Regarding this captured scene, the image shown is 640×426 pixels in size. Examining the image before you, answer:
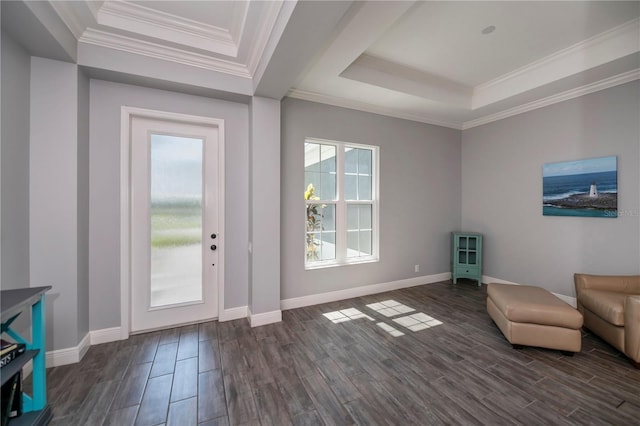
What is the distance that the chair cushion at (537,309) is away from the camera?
2246 millimetres

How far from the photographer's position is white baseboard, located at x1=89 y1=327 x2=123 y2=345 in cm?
246

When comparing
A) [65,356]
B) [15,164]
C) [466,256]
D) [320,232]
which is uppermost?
[15,164]

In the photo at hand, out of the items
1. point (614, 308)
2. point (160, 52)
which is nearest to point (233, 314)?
point (160, 52)

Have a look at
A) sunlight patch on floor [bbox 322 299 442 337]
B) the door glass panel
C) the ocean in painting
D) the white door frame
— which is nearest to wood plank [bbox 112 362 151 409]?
the white door frame

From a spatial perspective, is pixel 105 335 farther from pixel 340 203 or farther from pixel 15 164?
pixel 340 203

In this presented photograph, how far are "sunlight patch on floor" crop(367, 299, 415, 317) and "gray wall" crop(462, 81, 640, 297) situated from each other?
2004 mm

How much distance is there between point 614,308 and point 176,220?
14.4ft

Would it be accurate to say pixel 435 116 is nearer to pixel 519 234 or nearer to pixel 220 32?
pixel 519 234

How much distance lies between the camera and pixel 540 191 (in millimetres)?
3672

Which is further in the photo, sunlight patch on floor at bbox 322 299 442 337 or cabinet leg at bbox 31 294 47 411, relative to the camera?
sunlight patch on floor at bbox 322 299 442 337

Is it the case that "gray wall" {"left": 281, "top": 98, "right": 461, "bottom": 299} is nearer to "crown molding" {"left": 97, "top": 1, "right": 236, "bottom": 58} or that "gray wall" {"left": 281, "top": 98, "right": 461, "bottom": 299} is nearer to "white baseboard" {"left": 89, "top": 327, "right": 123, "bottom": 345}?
"crown molding" {"left": 97, "top": 1, "right": 236, "bottom": 58}

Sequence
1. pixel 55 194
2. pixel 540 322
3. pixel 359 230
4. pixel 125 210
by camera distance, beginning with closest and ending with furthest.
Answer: pixel 55 194 < pixel 540 322 < pixel 125 210 < pixel 359 230

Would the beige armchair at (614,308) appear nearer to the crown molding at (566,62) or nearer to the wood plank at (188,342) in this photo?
the crown molding at (566,62)

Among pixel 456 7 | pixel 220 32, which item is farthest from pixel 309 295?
pixel 456 7
